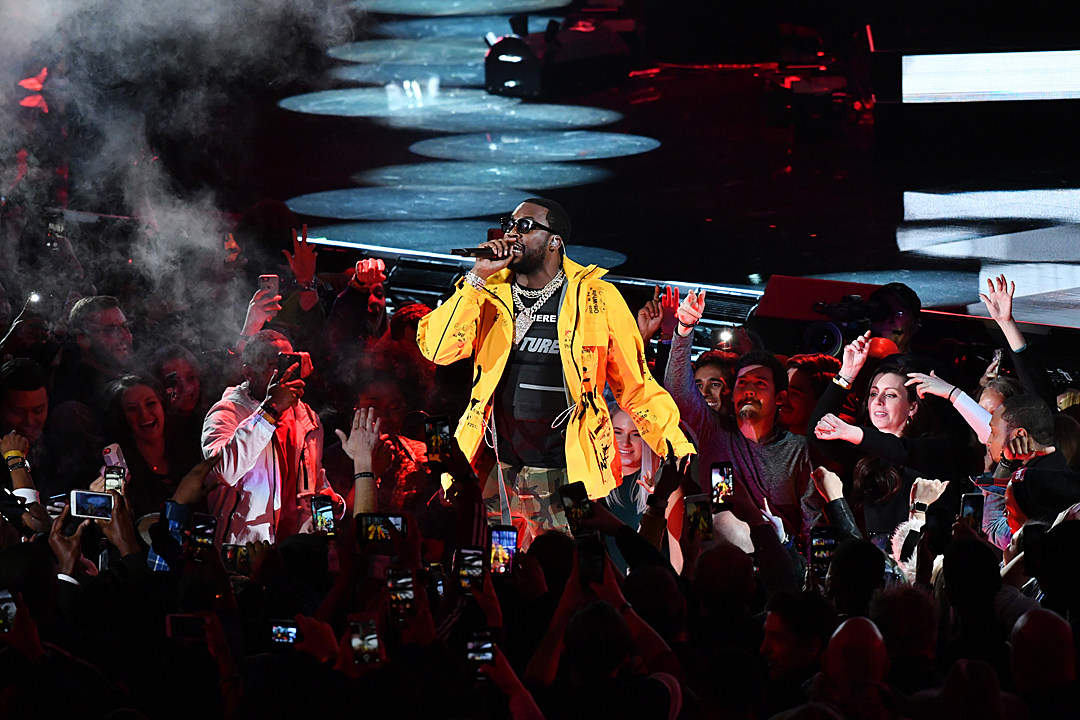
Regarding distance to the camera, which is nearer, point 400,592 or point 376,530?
point 400,592

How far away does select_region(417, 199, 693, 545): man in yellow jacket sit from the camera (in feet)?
15.0

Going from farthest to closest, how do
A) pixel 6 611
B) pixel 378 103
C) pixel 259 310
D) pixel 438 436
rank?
pixel 378 103, pixel 259 310, pixel 438 436, pixel 6 611

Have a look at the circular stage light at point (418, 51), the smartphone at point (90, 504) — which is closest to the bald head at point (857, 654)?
the smartphone at point (90, 504)

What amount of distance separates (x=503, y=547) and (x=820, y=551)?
86cm

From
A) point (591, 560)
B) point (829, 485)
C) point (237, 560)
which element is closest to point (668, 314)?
point (829, 485)

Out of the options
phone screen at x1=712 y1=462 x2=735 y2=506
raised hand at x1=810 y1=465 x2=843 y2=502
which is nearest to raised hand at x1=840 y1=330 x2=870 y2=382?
raised hand at x1=810 y1=465 x2=843 y2=502

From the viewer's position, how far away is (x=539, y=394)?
15.2 ft

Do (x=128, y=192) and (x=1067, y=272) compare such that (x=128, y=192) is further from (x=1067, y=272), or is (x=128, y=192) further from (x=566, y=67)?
(x=1067, y=272)

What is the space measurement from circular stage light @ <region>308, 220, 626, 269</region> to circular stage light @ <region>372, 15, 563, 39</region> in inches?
41.7

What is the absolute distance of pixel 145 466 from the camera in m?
4.86

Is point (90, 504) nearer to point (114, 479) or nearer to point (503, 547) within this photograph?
point (114, 479)

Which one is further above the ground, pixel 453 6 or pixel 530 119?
pixel 453 6

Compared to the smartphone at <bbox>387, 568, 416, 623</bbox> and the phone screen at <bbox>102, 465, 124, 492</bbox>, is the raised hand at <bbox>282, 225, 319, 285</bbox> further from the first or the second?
the smartphone at <bbox>387, 568, 416, 623</bbox>

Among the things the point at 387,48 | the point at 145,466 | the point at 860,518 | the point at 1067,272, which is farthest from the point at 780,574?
the point at 387,48
